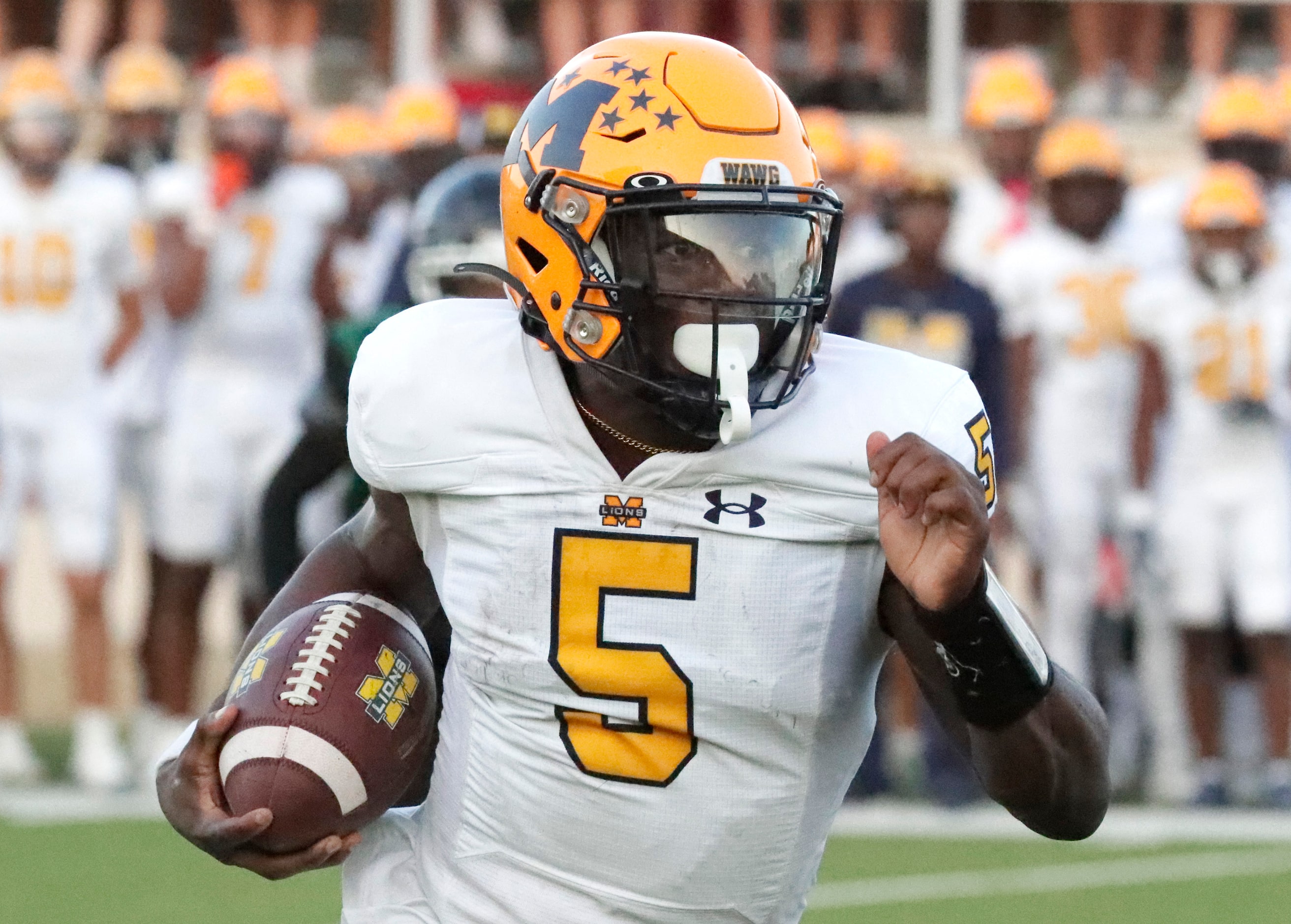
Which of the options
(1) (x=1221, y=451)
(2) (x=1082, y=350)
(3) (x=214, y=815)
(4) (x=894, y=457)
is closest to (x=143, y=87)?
(2) (x=1082, y=350)

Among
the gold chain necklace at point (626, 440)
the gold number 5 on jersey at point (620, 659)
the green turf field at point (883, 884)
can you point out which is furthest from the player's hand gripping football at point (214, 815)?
the green turf field at point (883, 884)

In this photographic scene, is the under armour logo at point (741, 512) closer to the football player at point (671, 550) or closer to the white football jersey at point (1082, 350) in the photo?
the football player at point (671, 550)

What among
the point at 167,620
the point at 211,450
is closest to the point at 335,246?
the point at 211,450

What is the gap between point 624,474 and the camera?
2.51 m

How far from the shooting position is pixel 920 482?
2.26m

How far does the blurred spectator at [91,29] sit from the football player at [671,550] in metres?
9.51

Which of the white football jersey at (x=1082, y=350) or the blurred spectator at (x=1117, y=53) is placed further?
the blurred spectator at (x=1117, y=53)

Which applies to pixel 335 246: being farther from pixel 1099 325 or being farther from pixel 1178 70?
pixel 1178 70

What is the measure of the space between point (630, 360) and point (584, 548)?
216mm

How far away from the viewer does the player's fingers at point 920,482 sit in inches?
88.8

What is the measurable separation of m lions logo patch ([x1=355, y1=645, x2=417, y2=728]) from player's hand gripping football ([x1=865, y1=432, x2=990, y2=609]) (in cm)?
68

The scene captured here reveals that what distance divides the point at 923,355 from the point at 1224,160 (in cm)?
185

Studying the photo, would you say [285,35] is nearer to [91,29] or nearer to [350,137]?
[91,29]

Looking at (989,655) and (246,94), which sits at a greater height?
(989,655)
